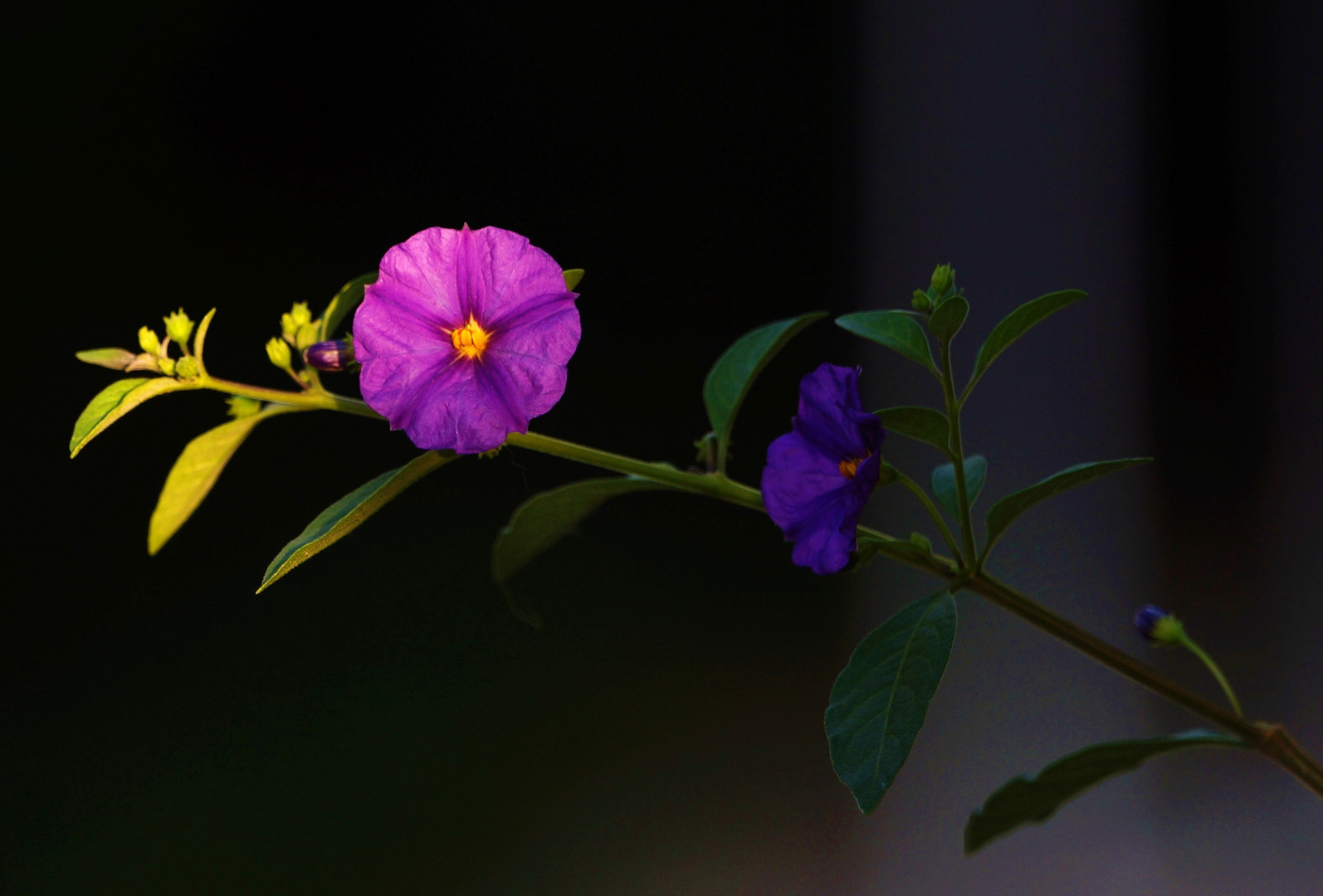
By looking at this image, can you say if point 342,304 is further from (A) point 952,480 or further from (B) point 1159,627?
(B) point 1159,627

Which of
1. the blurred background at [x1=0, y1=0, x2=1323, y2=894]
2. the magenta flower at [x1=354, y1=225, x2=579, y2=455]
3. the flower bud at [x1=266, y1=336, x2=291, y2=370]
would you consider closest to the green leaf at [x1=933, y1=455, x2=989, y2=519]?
the magenta flower at [x1=354, y1=225, x2=579, y2=455]

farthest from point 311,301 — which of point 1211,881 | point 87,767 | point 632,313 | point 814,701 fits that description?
point 1211,881

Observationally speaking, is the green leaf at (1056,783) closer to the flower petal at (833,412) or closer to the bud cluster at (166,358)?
the flower petal at (833,412)

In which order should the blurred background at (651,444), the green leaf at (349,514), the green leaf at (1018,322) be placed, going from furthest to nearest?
the blurred background at (651,444)
the green leaf at (1018,322)
the green leaf at (349,514)

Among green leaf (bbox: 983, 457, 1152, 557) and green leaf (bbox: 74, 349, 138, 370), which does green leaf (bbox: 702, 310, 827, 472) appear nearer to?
green leaf (bbox: 983, 457, 1152, 557)

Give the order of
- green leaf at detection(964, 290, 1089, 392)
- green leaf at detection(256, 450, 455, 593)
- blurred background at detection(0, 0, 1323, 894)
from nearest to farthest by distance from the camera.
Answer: green leaf at detection(256, 450, 455, 593)
green leaf at detection(964, 290, 1089, 392)
blurred background at detection(0, 0, 1323, 894)

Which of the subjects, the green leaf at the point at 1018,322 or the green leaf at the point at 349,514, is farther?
the green leaf at the point at 1018,322

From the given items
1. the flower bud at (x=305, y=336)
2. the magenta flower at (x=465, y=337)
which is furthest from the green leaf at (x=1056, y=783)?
the flower bud at (x=305, y=336)
